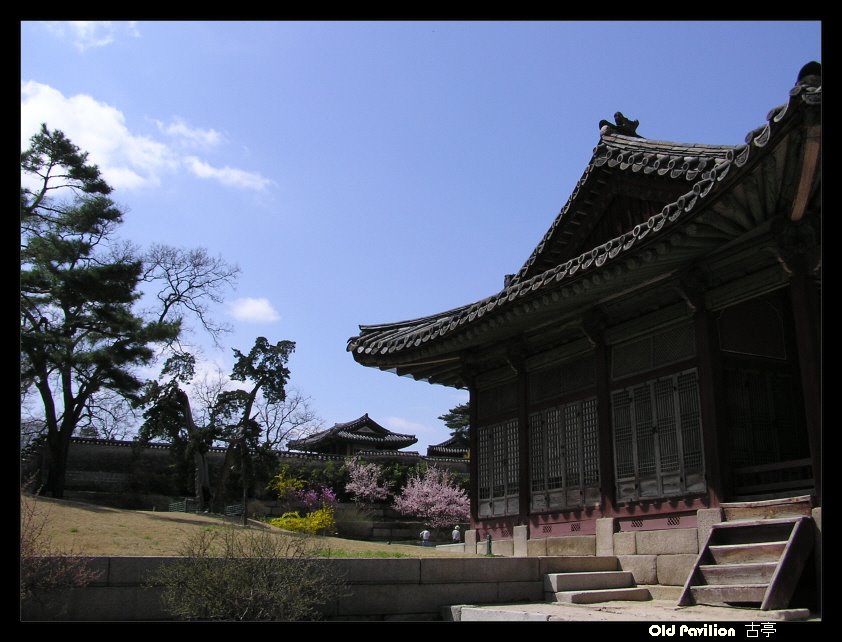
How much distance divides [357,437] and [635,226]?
43.3m

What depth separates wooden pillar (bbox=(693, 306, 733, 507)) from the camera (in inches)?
389

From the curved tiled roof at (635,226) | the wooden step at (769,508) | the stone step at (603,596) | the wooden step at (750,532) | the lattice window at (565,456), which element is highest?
the curved tiled roof at (635,226)

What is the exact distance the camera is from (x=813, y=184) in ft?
26.0

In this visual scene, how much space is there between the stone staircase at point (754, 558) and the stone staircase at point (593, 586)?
1.37 m

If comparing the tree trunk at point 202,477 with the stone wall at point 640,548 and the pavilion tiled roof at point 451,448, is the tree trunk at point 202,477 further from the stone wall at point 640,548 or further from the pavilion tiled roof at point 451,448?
the stone wall at point 640,548

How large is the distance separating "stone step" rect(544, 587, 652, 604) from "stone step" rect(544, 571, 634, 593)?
0.70 feet

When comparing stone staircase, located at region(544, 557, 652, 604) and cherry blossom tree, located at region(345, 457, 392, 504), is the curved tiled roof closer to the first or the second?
stone staircase, located at region(544, 557, 652, 604)

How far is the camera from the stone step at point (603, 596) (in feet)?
32.1

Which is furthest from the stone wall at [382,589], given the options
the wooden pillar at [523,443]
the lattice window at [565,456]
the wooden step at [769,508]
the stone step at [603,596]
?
the wooden pillar at [523,443]

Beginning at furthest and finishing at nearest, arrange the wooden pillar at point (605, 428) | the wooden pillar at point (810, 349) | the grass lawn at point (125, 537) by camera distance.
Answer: the wooden pillar at point (605, 428), the grass lawn at point (125, 537), the wooden pillar at point (810, 349)
